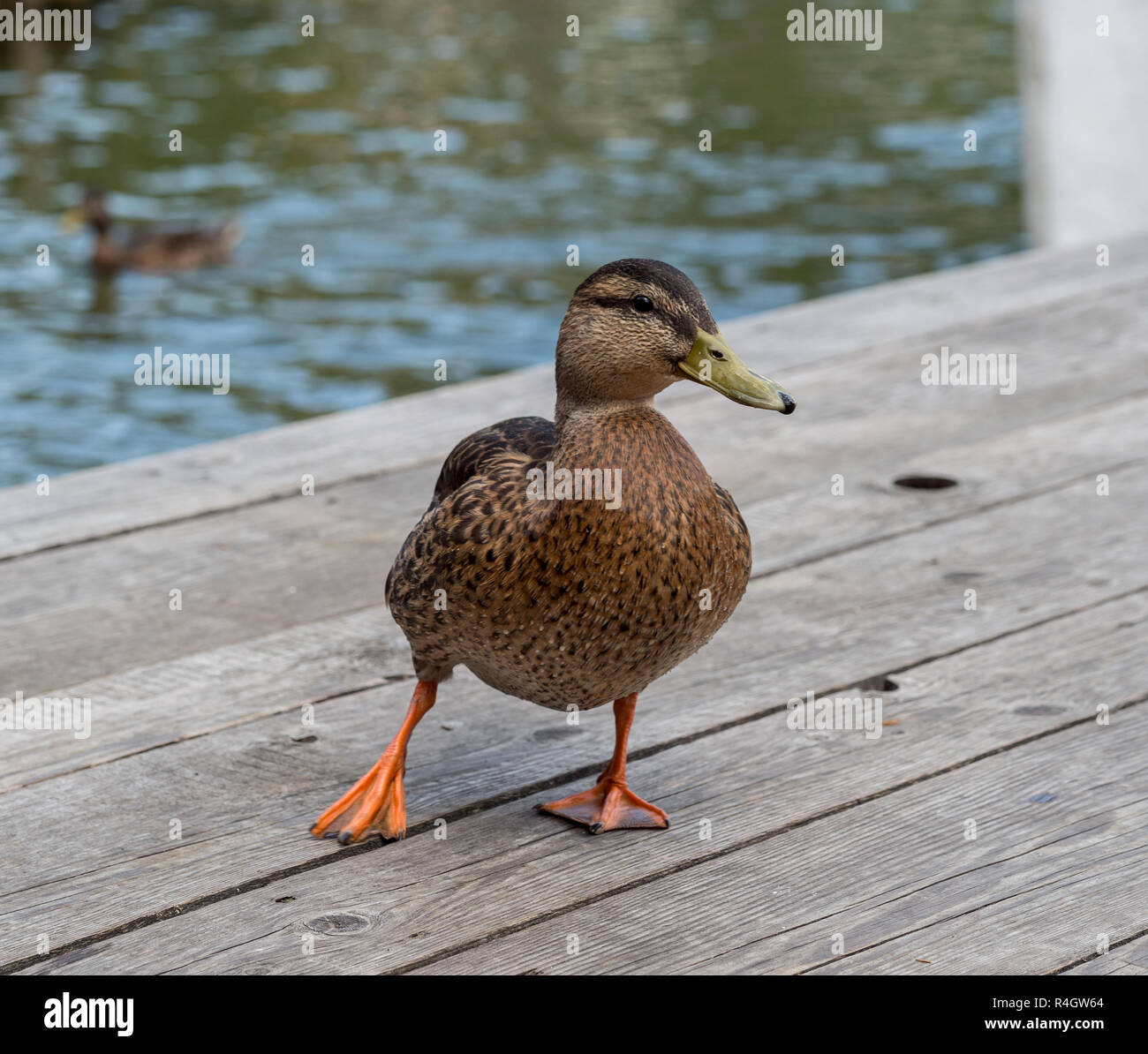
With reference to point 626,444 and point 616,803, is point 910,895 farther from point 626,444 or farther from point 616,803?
point 626,444

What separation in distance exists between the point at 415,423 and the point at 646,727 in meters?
1.81

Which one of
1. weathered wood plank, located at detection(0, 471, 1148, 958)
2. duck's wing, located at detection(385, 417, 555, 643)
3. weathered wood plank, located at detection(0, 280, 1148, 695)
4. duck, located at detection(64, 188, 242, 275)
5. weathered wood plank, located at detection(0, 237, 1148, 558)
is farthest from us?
duck, located at detection(64, 188, 242, 275)

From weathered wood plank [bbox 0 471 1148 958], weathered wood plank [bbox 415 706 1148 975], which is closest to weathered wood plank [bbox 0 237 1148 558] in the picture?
weathered wood plank [bbox 0 471 1148 958]

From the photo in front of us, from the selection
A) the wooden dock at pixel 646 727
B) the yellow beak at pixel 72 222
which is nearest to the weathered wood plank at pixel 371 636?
the wooden dock at pixel 646 727

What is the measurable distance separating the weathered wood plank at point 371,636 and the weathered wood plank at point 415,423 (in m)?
0.76

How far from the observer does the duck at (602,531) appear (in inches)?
97.0

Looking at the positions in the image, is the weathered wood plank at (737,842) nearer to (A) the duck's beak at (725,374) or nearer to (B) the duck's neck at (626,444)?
→ (B) the duck's neck at (626,444)

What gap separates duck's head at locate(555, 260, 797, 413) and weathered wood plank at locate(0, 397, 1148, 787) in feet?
3.55

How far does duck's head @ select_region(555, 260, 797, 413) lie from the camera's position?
8.00 ft

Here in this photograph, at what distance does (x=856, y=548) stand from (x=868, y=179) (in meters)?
8.58

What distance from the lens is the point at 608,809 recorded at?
2.78m

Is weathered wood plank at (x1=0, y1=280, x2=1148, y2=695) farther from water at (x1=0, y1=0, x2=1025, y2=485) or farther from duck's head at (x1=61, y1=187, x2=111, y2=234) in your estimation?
duck's head at (x1=61, y1=187, x2=111, y2=234)
